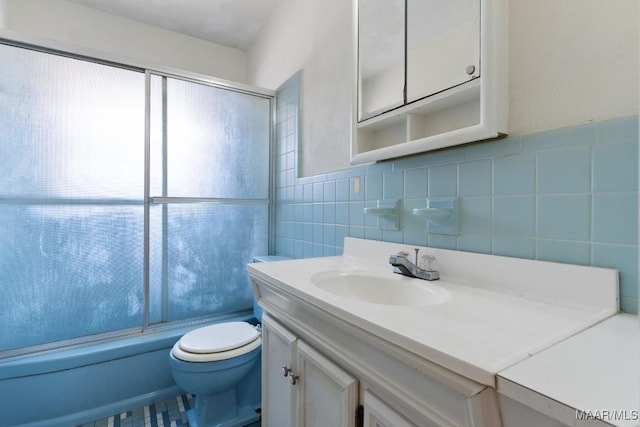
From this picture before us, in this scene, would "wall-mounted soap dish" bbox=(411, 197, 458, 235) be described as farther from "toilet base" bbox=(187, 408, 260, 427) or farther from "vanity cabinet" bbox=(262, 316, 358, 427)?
"toilet base" bbox=(187, 408, 260, 427)

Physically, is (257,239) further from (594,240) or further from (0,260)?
(594,240)

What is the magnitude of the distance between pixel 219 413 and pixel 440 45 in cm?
180

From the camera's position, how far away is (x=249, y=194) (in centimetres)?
200

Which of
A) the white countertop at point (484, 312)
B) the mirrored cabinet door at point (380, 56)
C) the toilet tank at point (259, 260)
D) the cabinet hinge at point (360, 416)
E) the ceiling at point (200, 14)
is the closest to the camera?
the white countertop at point (484, 312)

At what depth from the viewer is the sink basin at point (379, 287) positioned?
0.84 metres

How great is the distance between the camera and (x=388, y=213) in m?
1.08

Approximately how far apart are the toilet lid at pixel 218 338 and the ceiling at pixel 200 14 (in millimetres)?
A: 2149

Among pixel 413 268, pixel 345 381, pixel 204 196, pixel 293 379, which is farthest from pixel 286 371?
pixel 204 196

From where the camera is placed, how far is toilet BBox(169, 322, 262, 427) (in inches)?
50.1

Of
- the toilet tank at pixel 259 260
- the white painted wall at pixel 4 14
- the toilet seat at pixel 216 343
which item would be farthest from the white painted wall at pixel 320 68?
the white painted wall at pixel 4 14

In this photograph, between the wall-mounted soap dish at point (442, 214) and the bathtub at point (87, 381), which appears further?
the bathtub at point (87, 381)

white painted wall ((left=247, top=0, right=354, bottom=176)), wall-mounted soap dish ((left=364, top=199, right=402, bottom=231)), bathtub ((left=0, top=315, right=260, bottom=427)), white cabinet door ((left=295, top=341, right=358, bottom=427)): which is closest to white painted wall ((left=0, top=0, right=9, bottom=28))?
white painted wall ((left=247, top=0, right=354, bottom=176))

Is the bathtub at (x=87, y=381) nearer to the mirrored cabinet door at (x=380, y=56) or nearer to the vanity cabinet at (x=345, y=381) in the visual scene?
the vanity cabinet at (x=345, y=381)

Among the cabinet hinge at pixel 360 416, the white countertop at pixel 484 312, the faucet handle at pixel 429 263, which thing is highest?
the faucet handle at pixel 429 263
